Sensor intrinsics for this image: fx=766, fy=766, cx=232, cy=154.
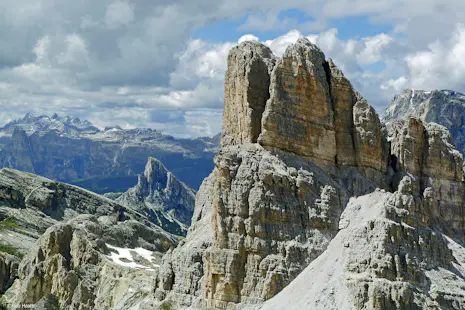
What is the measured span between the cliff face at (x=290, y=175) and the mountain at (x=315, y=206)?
0.15 meters

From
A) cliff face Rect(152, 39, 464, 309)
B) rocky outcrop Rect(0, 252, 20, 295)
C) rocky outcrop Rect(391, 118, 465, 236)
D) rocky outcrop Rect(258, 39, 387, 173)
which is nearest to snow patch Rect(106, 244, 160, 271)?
rocky outcrop Rect(0, 252, 20, 295)

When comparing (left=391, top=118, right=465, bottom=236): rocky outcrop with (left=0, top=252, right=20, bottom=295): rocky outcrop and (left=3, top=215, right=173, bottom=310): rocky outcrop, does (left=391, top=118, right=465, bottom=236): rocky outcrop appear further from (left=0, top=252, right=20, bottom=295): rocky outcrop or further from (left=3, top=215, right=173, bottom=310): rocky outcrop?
(left=0, top=252, right=20, bottom=295): rocky outcrop

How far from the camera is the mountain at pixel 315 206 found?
287ft

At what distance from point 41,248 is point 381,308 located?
9836 cm

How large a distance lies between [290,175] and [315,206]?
5229mm

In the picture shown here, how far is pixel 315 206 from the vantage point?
10044 cm

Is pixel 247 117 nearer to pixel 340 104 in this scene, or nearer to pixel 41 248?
pixel 340 104

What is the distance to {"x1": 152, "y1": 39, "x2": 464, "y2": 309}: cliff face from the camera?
9681 cm

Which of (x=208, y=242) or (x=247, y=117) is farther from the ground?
(x=247, y=117)

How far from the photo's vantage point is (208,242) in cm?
11281

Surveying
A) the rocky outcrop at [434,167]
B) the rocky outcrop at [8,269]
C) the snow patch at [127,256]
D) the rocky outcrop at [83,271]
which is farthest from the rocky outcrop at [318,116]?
the rocky outcrop at [8,269]

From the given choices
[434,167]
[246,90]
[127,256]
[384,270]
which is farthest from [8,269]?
[384,270]

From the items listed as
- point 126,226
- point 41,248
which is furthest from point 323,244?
point 126,226

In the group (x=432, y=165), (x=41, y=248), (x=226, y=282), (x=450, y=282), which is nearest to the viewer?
(x=450, y=282)
